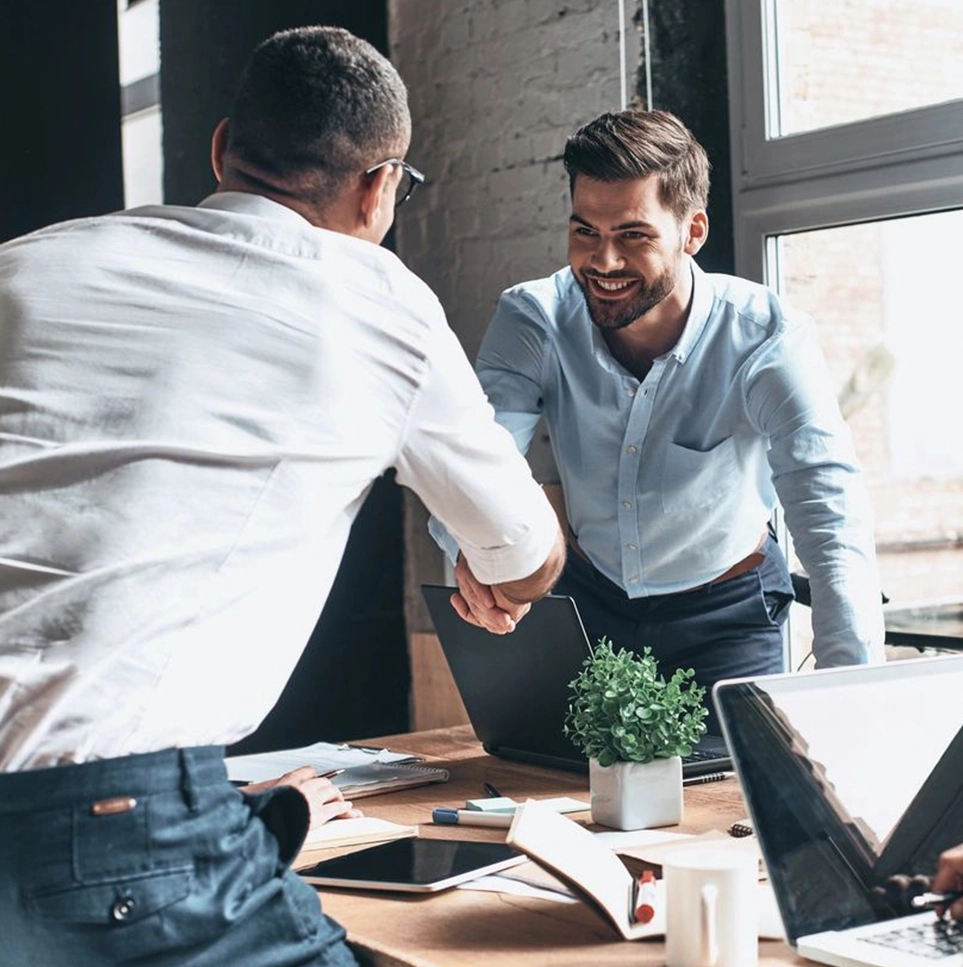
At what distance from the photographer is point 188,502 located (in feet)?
4.01

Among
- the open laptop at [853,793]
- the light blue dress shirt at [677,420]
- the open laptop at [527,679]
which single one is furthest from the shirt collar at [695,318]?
the open laptop at [853,793]

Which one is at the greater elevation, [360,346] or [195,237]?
[195,237]

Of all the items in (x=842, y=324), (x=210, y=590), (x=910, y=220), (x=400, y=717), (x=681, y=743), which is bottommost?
(x=400, y=717)

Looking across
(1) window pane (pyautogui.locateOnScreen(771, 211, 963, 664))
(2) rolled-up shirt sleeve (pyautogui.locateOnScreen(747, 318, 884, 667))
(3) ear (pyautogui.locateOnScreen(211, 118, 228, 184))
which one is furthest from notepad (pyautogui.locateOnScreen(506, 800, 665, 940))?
(1) window pane (pyautogui.locateOnScreen(771, 211, 963, 664))

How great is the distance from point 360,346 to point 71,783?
46 cm

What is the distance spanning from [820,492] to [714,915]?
1.23m

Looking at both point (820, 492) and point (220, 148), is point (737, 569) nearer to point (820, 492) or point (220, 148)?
point (820, 492)

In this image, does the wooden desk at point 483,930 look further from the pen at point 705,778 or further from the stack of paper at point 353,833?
the pen at point 705,778

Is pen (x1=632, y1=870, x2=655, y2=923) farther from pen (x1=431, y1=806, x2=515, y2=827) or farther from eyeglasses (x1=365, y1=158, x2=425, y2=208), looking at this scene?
eyeglasses (x1=365, y1=158, x2=425, y2=208)

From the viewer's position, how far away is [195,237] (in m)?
1.34

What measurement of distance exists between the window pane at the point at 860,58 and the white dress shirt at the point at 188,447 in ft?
7.42

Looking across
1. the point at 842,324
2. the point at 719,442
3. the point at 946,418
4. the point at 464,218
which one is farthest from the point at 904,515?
the point at 464,218

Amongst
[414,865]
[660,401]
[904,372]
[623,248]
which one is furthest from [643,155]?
[414,865]

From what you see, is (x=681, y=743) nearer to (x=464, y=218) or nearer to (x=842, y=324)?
(x=842, y=324)
